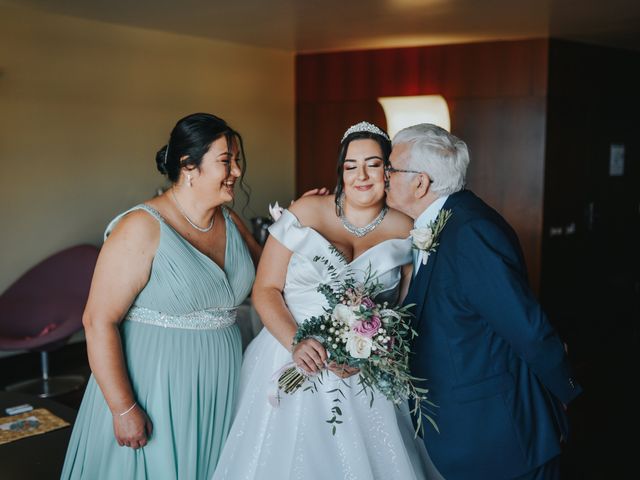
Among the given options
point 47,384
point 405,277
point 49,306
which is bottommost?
point 47,384

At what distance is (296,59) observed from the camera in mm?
9273

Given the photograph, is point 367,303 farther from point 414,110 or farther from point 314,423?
point 414,110

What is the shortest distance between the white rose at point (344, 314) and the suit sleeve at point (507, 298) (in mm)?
402

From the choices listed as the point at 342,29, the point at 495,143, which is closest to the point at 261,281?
the point at 342,29

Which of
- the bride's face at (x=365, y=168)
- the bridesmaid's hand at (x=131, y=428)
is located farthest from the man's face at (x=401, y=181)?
the bridesmaid's hand at (x=131, y=428)

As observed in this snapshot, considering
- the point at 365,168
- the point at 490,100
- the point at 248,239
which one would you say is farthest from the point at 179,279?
the point at 490,100

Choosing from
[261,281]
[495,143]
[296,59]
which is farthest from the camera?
[296,59]

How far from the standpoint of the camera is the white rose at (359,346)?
2.52 meters

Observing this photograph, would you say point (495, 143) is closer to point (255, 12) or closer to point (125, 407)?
point (255, 12)

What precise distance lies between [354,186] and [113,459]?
140 centimetres

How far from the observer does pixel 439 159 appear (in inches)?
107

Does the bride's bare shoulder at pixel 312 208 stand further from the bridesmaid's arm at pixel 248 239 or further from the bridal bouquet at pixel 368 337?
the bridal bouquet at pixel 368 337

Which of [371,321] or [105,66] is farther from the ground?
[105,66]

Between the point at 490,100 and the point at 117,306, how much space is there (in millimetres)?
5938
